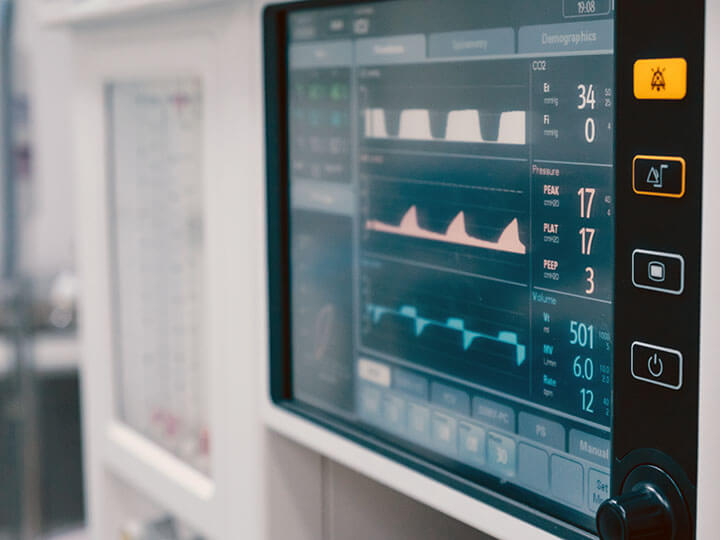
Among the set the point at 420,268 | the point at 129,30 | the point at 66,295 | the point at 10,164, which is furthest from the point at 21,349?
the point at 420,268

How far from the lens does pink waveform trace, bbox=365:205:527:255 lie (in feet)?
2.09

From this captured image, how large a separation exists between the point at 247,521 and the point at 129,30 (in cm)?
56

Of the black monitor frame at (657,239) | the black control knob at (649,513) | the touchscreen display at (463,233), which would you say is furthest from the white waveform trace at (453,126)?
the black control knob at (649,513)

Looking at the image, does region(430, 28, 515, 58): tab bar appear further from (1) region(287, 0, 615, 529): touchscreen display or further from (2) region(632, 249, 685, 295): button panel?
(2) region(632, 249, 685, 295): button panel

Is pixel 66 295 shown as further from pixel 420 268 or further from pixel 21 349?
pixel 420 268

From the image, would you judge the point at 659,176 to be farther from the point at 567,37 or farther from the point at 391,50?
the point at 391,50

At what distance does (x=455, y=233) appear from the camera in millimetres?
692

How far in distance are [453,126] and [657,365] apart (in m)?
0.24

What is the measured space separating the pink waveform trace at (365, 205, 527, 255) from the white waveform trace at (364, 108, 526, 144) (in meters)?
0.05

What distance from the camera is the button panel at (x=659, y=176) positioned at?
0.49 m

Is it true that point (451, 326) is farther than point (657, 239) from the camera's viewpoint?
Yes

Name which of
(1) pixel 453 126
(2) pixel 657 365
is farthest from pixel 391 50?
(2) pixel 657 365

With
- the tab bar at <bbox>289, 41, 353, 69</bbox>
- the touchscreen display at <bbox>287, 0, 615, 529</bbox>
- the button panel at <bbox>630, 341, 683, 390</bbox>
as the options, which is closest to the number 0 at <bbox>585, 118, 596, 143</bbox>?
the touchscreen display at <bbox>287, 0, 615, 529</bbox>

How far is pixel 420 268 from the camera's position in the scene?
73cm
